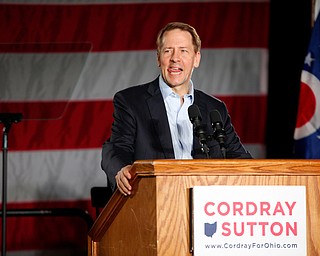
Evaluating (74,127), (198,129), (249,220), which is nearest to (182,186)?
(249,220)

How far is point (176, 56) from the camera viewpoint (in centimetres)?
302

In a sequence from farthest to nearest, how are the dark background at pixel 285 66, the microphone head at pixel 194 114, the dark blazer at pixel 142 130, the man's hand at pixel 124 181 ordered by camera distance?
the dark background at pixel 285 66, the dark blazer at pixel 142 130, the microphone head at pixel 194 114, the man's hand at pixel 124 181

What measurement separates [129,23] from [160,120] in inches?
83.2

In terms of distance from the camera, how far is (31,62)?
4961mm

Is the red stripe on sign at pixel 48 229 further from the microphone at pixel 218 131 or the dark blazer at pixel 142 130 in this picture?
the microphone at pixel 218 131

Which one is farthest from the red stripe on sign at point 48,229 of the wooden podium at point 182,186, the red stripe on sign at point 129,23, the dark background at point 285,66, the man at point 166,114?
the wooden podium at point 182,186

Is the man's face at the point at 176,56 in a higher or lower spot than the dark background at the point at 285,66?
lower

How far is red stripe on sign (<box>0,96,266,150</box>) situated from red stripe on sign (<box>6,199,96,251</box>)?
1.14 feet

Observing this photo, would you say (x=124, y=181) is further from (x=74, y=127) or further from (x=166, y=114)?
(x=74, y=127)

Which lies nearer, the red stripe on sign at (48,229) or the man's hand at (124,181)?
the man's hand at (124,181)

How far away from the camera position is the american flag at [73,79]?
4.88m

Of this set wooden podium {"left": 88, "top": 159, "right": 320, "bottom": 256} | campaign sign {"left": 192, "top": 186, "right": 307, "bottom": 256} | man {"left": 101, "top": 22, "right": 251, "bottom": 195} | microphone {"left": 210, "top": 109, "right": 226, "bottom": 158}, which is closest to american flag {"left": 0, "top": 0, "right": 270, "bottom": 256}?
man {"left": 101, "top": 22, "right": 251, "bottom": 195}

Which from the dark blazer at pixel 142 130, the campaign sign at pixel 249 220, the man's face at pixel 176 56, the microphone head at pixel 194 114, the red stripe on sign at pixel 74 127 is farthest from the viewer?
the red stripe on sign at pixel 74 127

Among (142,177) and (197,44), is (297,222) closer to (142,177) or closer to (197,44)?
(142,177)
